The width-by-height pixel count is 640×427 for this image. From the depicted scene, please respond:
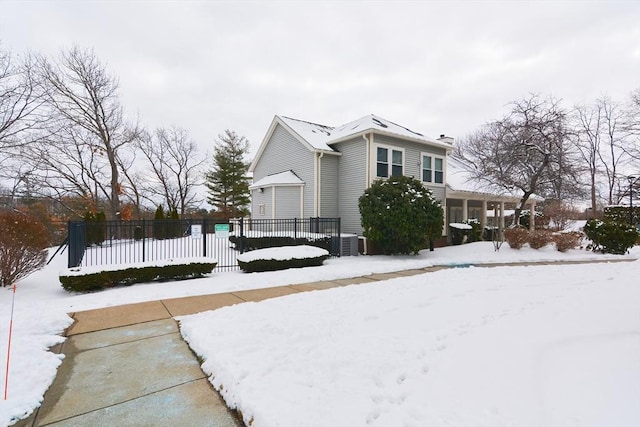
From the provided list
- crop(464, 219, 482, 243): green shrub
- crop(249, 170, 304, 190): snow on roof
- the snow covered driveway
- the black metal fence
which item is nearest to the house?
crop(249, 170, 304, 190): snow on roof

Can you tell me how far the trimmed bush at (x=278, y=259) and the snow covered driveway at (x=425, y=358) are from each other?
348 cm

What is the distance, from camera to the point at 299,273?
8.65 m

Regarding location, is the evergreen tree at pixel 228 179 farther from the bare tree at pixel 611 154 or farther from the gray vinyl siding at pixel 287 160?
the bare tree at pixel 611 154

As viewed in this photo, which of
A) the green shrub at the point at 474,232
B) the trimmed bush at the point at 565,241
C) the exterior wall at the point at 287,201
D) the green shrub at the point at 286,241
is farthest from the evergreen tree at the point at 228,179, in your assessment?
the trimmed bush at the point at 565,241

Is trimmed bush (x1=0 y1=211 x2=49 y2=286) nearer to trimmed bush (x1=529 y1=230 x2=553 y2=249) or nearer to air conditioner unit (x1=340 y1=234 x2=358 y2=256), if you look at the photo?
air conditioner unit (x1=340 y1=234 x2=358 y2=256)

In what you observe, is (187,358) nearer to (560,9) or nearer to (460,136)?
(560,9)

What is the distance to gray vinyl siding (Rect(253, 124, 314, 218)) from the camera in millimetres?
14992

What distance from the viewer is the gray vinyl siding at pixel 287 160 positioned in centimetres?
1499

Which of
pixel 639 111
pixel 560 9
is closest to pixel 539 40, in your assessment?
pixel 560 9

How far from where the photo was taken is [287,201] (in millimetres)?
15680

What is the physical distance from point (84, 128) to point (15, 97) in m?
8.20

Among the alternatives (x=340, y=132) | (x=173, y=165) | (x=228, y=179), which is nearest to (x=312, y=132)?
(x=340, y=132)

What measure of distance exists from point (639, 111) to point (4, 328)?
34.2 metres

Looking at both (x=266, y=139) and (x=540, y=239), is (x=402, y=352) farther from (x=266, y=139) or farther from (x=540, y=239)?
(x=266, y=139)
